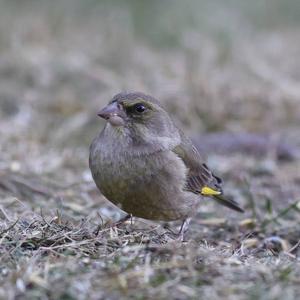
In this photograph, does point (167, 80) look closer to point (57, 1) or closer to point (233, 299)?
point (57, 1)

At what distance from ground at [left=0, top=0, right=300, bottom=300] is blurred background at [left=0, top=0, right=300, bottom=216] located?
0.08 feet

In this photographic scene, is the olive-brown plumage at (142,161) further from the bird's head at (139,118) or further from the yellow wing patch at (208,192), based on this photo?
the yellow wing patch at (208,192)

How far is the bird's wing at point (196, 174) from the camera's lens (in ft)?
18.7

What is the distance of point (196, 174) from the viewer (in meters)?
5.90

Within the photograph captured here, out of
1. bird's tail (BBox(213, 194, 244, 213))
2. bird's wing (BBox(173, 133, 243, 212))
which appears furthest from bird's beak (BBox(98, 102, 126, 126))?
bird's tail (BBox(213, 194, 244, 213))

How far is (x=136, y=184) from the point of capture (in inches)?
201

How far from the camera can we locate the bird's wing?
18.7ft

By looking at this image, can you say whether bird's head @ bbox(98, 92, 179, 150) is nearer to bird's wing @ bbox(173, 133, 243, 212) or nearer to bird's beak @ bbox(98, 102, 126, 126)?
bird's beak @ bbox(98, 102, 126, 126)

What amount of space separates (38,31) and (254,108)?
145 inches

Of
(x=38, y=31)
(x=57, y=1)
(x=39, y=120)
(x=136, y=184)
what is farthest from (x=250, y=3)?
(x=136, y=184)

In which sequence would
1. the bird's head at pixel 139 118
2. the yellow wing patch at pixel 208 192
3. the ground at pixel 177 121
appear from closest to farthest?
1. the ground at pixel 177 121
2. the bird's head at pixel 139 118
3. the yellow wing patch at pixel 208 192

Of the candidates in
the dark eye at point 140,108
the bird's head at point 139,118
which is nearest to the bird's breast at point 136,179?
the bird's head at point 139,118

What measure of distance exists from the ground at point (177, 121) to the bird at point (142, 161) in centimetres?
21

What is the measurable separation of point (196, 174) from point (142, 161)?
2.65ft
